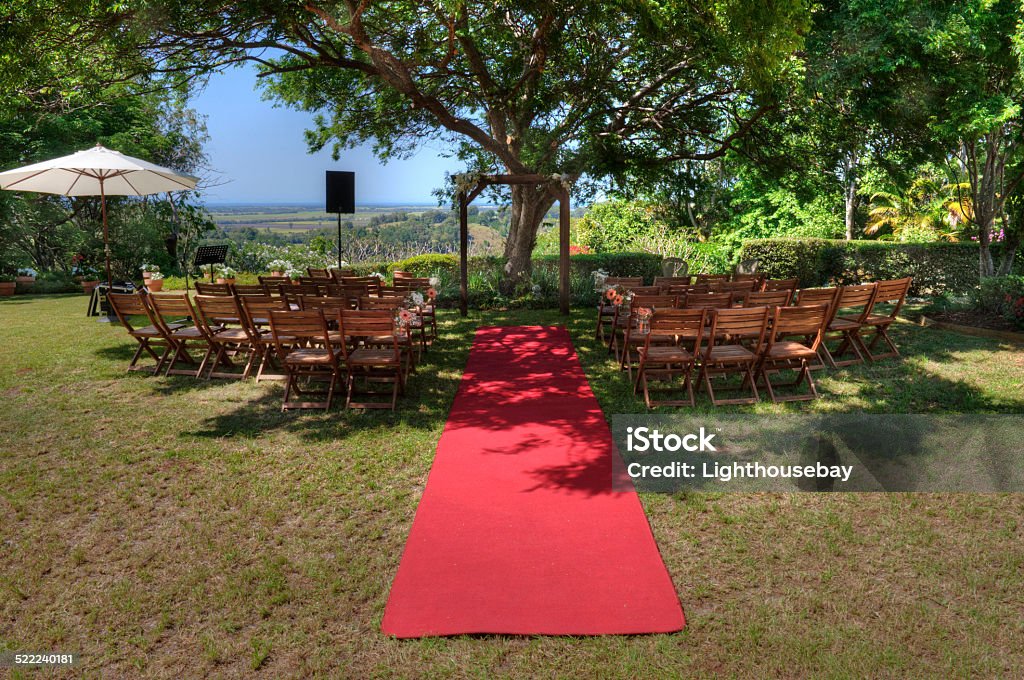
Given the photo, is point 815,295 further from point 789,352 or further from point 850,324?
point 789,352

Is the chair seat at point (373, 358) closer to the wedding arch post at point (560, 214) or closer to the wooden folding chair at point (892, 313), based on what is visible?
the wooden folding chair at point (892, 313)

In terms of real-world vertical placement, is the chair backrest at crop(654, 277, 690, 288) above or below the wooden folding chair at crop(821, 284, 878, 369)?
above

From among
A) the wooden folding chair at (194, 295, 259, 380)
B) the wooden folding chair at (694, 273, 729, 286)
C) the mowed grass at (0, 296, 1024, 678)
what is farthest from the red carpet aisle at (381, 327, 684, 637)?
the wooden folding chair at (694, 273, 729, 286)

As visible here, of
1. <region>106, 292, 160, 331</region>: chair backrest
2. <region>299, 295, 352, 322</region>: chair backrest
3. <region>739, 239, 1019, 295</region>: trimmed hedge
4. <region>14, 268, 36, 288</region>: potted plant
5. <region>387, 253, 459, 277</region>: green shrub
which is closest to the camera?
<region>299, 295, 352, 322</region>: chair backrest

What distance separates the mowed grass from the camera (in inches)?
113

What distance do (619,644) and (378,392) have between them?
4307 millimetres

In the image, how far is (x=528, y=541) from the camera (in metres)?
3.89

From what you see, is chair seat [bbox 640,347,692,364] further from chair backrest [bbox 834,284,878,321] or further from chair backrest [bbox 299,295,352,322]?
chair backrest [bbox 299,295,352,322]

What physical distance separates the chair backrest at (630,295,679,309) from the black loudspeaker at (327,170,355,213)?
860 centimetres

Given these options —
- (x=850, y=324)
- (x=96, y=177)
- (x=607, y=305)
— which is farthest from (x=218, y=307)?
(x=850, y=324)

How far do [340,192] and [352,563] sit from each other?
39.6 ft

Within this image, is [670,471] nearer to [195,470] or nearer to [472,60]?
[195,470]

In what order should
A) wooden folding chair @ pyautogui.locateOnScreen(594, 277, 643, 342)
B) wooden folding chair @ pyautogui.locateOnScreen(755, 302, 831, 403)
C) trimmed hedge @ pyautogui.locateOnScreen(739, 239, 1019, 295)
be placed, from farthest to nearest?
trimmed hedge @ pyautogui.locateOnScreen(739, 239, 1019, 295), wooden folding chair @ pyautogui.locateOnScreen(594, 277, 643, 342), wooden folding chair @ pyautogui.locateOnScreen(755, 302, 831, 403)

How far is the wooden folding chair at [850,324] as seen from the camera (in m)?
7.72
